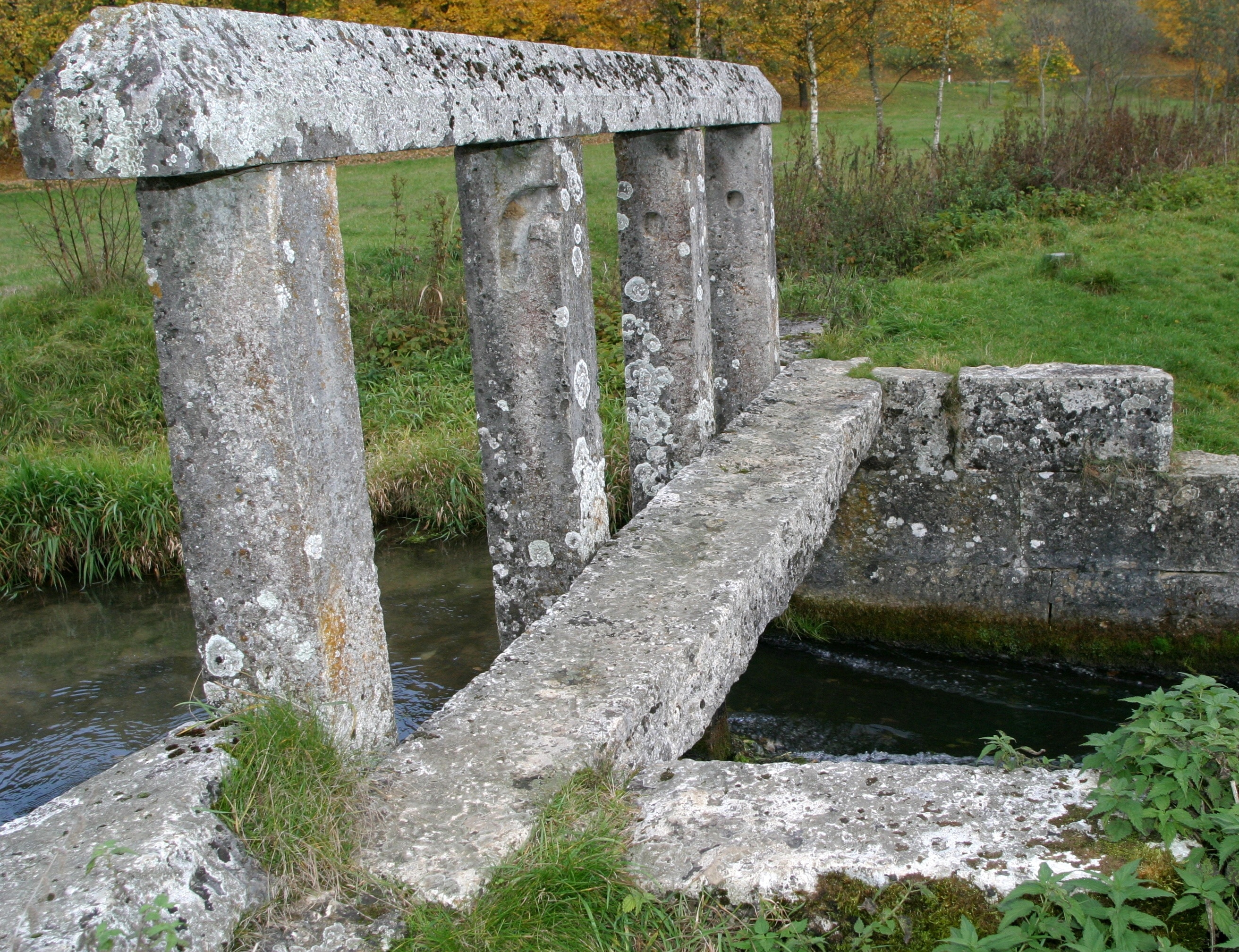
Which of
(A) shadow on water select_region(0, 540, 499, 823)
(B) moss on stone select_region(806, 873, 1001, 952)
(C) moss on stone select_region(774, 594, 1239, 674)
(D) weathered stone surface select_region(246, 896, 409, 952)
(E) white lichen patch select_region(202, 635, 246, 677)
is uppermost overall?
(E) white lichen patch select_region(202, 635, 246, 677)

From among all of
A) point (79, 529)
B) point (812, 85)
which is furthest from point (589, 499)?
point (812, 85)

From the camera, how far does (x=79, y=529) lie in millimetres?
6961

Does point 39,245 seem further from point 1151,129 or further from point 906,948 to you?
point 1151,129

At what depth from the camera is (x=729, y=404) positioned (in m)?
6.28

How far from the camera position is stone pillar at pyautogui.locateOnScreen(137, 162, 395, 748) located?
2.28 meters

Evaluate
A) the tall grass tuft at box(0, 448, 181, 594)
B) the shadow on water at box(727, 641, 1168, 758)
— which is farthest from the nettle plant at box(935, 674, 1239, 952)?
the tall grass tuft at box(0, 448, 181, 594)

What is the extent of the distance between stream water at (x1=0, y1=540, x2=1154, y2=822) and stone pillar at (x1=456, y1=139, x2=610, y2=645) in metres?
1.52

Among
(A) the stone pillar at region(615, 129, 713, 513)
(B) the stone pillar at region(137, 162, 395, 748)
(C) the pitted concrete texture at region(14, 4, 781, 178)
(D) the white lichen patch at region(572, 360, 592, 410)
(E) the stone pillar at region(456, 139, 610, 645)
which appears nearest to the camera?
(C) the pitted concrete texture at region(14, 4, 781, 178)

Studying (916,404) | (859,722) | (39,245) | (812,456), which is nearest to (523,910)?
(812,456)

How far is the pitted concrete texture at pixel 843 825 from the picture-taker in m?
2.15

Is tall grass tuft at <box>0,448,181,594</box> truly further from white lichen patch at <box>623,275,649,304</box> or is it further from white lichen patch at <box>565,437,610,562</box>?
white lichen patch at <box>565,437,610,562</box>

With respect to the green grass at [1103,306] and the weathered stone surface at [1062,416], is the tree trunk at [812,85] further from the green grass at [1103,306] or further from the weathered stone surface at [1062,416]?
the weathered stone surface at [1062,416]

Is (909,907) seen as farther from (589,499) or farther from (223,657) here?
(589,499)

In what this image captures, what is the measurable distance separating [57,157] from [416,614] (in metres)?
4.44
